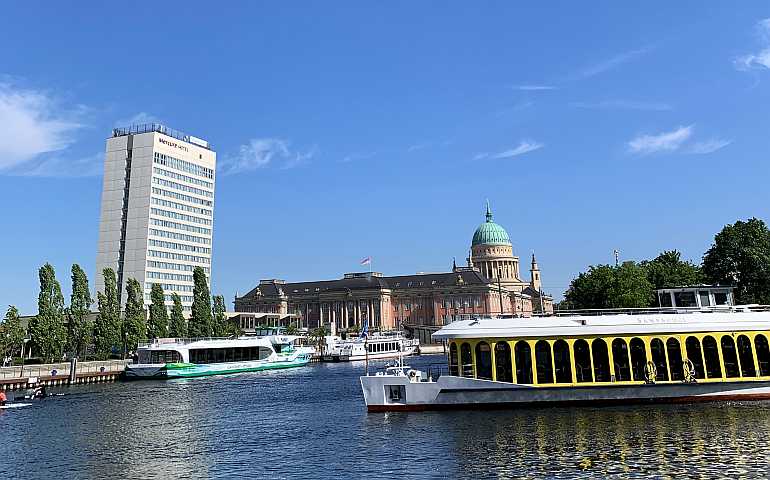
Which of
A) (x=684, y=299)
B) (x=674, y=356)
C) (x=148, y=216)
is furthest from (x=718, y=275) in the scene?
(x=148, y=216)

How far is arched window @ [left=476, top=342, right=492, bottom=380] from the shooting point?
137 ft

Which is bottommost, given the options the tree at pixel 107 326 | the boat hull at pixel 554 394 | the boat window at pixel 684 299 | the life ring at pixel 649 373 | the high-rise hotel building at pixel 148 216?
the boat hull at pixel 554 394

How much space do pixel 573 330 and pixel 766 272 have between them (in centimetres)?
6150

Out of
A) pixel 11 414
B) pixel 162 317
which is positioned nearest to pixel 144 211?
pixel 162 317

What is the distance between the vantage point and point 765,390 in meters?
40.5

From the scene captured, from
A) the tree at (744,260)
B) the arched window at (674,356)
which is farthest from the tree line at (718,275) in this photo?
the arched window at (674,356)

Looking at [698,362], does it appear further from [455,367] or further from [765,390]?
[455,367]

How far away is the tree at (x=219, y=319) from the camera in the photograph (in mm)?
138375

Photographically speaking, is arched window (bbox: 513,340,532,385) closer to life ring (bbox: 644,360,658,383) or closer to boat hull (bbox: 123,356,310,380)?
life ring (bbox: 644,360,658,383)

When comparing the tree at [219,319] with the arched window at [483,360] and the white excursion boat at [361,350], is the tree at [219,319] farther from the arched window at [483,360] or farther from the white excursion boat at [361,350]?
the arched window at [483,360]

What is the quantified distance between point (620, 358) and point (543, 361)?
5.05 meters

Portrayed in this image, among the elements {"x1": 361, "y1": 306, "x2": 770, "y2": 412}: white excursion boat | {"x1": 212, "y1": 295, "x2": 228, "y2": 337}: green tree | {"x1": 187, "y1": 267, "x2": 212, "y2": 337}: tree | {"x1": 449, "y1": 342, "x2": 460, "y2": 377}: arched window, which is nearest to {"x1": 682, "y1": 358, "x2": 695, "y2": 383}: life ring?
{"x1": 361, "y1": 306, "x2": 770, "y2": 412}: white excursion boat

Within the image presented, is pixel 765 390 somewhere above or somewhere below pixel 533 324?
below

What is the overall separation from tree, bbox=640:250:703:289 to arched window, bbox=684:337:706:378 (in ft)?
191
